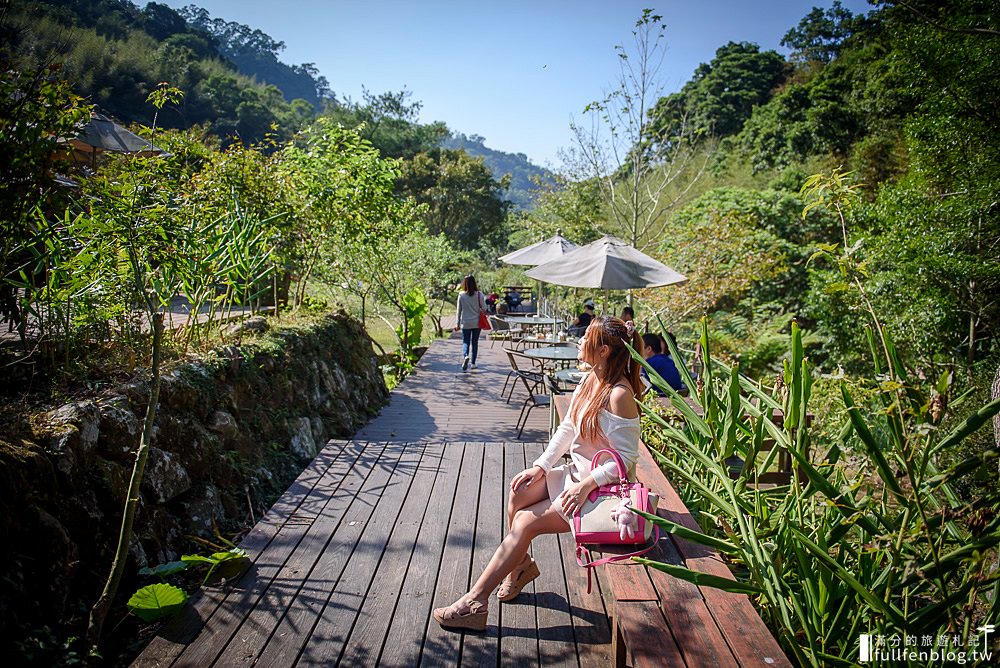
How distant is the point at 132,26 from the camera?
113 ft

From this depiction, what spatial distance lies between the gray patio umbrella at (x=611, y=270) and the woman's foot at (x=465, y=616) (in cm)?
492

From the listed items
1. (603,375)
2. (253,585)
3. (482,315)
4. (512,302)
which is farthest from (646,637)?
(512,302)

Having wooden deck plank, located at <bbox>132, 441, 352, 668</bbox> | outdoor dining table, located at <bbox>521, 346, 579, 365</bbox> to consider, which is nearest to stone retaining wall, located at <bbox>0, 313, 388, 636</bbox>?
wooden deck plank, located at <bbox>132, 441, 352, 668</bbox>

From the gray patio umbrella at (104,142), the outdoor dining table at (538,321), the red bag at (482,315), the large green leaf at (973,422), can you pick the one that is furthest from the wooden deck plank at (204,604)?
the outdoor dining table at (538,321)

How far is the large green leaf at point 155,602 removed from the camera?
239 cm

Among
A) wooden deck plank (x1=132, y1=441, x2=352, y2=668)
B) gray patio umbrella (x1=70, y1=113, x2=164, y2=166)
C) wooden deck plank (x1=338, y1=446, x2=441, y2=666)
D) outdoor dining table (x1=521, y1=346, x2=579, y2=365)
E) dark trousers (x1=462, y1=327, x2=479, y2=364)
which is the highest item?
gray patio umbrella (x1=70, y1=113, x2=164, y2=166)

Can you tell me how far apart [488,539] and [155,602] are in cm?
153

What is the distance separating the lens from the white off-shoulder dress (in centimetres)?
245

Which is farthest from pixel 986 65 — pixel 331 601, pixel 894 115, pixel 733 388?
pixel 894 115

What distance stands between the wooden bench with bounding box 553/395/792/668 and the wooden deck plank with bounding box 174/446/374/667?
1.50 meters

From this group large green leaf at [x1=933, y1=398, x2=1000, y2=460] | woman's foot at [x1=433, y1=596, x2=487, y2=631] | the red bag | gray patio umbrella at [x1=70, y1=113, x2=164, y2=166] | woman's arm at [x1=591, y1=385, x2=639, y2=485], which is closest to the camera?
large green leaf at [x1=933, y1=398, x2=1000, y2=460]

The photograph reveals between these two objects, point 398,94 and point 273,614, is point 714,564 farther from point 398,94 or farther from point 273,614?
point 398,94

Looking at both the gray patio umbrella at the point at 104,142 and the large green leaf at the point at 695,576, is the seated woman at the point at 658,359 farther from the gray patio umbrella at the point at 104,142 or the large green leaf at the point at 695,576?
the gray patio umbrella at the point at 104,142

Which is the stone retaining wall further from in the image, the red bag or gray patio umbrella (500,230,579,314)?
gray patio umbrella (500,230,579,314)
